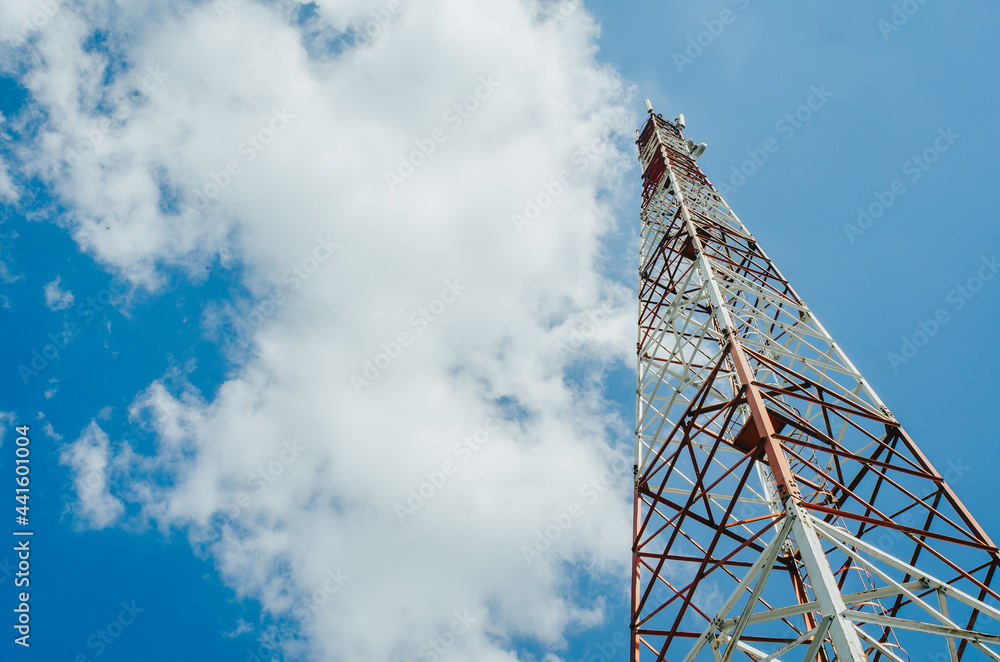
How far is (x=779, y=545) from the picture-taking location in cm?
733

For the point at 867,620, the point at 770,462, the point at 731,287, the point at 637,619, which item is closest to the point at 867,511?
the point at 770,462

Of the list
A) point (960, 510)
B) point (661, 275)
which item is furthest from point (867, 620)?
point (661, 275)

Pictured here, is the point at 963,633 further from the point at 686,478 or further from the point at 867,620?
the point at 686,478

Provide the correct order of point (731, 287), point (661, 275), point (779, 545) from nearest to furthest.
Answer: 1. point (779, 545)
2. point (731, 287)
3. point (661, 275)

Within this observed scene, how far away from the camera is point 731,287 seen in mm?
14805

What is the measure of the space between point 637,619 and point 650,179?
757 inches

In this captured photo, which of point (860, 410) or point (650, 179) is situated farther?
point (650, 179)

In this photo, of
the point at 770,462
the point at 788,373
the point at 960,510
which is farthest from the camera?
the point at 788,373

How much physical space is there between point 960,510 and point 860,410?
7.54 ft

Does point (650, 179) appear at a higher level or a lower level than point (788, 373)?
higher

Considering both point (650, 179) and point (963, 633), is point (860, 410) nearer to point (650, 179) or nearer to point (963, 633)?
point (963, 633)

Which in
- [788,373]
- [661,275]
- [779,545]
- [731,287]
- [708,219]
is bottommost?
[779,545]

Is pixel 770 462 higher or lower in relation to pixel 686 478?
lower

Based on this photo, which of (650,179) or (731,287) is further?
(650,179)
